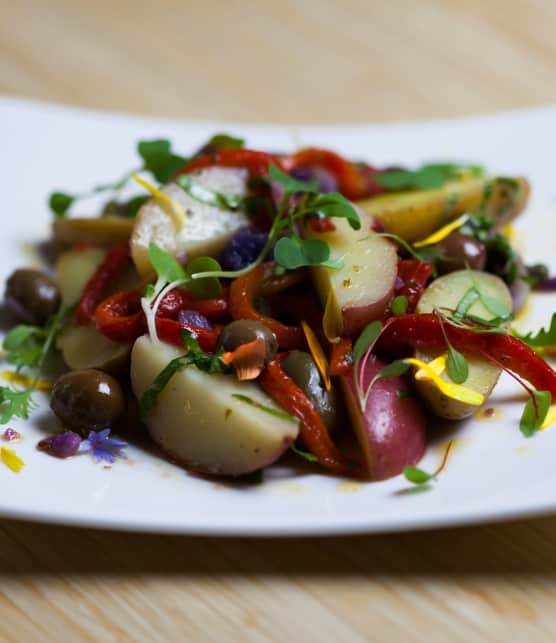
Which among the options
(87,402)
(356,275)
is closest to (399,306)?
(356,275)

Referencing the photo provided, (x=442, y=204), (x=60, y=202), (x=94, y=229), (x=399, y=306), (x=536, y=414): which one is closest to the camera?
(x=536, y=414)

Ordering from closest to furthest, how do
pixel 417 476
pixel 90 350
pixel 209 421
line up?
pixel 417 476 → pixel 209 421 → pixel 90 350

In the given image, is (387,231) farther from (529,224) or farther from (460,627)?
(460,627)

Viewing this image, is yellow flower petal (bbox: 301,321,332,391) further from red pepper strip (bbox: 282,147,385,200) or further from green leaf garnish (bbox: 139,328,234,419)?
red pepper strip (bbox: 282,147,385,200)

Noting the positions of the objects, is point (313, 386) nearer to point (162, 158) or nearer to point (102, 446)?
point (102, 446)

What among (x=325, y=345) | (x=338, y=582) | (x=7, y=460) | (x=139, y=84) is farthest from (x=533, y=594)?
(x=139, y=84)

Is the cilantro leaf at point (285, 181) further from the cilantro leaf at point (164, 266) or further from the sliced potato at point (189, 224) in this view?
the cilantro leaf at point (164, 266)
